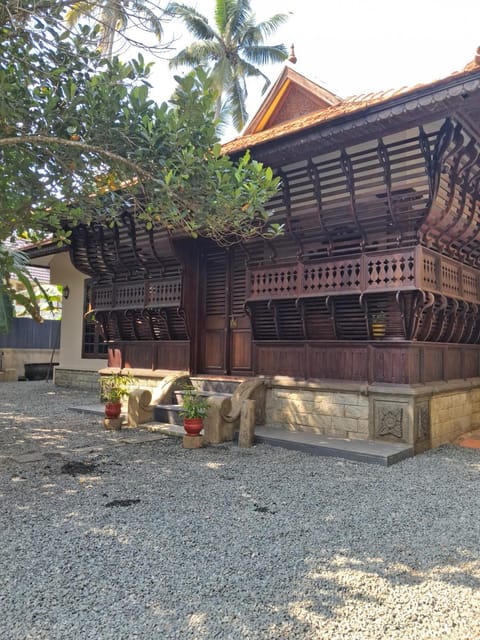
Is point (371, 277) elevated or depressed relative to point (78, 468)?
elevated

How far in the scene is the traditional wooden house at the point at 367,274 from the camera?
20.3 feet

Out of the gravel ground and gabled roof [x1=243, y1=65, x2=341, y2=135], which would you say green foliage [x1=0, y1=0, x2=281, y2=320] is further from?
gabled roof [x1=243, y1=65, x2=341, y2=135]

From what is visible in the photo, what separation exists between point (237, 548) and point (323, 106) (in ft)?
27.8

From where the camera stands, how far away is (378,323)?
6871 mm

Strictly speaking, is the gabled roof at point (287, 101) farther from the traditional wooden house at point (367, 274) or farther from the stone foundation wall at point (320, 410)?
the stone foundation wall at point (320, 410)

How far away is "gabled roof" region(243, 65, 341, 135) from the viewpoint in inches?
371

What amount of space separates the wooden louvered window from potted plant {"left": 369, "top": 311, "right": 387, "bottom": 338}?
30.5 feet

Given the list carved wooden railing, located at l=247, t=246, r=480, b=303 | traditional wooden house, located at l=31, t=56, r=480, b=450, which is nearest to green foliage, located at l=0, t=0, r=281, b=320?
traditional wooden house, located at l=31, t=56, r=480, b=450

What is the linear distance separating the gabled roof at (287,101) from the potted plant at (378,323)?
474cm

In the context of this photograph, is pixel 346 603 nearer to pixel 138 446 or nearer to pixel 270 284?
pixel 138 446

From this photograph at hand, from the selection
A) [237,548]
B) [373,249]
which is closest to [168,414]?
[373,249]

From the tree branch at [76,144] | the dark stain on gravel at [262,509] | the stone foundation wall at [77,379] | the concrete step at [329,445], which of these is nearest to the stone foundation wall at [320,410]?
the concrete step at [329,445]

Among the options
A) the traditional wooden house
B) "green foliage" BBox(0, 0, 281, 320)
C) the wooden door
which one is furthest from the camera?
the wooden door

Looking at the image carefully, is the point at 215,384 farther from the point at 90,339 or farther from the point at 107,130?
the point at 90,339
